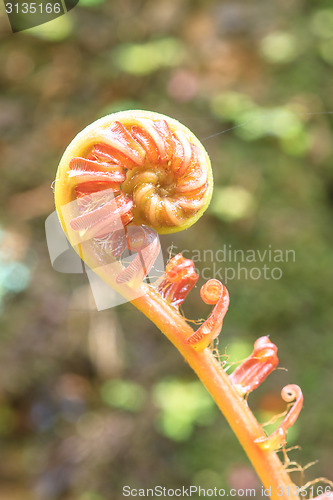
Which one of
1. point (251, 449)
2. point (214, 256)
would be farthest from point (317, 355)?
point (251, 449)

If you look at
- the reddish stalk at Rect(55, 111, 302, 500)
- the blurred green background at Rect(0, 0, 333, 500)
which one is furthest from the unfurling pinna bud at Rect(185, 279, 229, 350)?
the blurred green background at Rect(0, 0, 333, 500)

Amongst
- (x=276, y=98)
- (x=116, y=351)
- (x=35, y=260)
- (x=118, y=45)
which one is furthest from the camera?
(x=118, y=45)

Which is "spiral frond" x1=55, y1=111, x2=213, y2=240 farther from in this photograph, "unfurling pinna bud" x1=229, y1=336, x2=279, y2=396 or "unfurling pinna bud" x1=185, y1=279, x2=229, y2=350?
"unfurling pinna bud" x1=229, y1=336, x2=279, y2=396

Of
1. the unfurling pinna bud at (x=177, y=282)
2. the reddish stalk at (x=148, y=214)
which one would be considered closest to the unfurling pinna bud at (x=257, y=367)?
the reddish stalk at (x=148, y=214)

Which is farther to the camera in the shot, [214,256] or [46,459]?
[214,256]

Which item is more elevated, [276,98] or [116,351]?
[276,98]

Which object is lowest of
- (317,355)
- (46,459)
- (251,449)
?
(46,459)

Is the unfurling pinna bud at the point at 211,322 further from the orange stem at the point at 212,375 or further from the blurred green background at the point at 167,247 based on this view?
the blurred green background at the point at 167,247

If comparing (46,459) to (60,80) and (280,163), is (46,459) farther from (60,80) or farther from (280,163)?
(60,80)
